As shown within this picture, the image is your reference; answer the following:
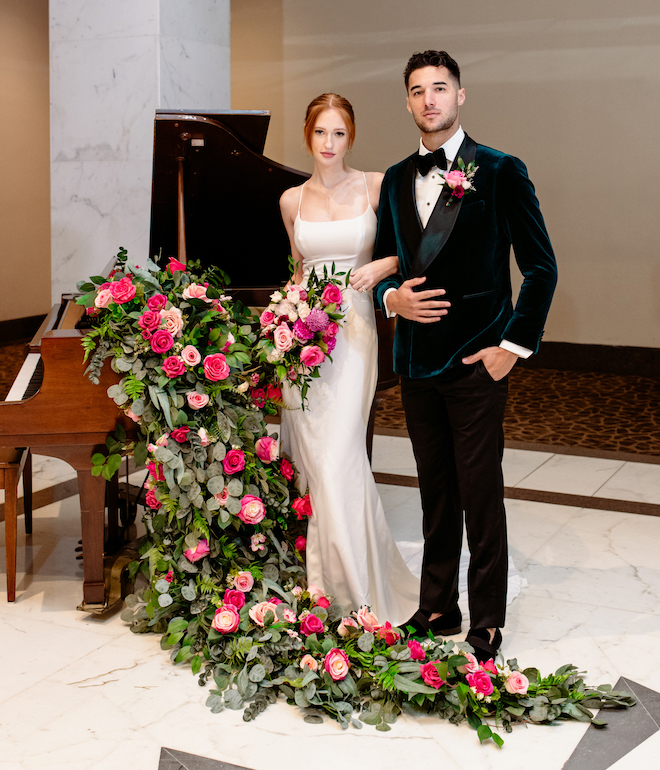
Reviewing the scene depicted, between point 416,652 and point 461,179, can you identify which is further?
point 416,652

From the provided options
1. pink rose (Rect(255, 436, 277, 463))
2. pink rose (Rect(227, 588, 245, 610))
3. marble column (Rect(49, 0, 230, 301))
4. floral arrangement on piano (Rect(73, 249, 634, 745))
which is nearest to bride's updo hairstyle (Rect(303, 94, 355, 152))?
floral arrangement on piano (Rect(73, 249, 634, 745))

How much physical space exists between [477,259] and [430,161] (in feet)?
1.09

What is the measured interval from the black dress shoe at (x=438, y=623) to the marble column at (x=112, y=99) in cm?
308

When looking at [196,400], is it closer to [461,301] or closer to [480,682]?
[461,301]

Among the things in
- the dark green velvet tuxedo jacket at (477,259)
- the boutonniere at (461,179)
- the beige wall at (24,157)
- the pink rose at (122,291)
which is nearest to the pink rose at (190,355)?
the pink rose at (122,291)

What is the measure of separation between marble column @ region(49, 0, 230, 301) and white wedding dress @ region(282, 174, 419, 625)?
2.35 meters

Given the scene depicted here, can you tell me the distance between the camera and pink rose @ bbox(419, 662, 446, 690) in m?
2.41

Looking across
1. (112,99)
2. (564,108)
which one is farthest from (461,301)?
(564,108)

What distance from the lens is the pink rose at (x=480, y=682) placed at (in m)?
2.38

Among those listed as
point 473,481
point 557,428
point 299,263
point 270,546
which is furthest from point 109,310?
point 557,428

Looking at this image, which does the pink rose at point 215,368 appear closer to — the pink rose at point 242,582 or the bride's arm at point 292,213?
the bride's arm at point 292,213

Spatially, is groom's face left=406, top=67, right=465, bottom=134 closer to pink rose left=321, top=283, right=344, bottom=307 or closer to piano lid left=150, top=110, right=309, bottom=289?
pink rose left=321, top=283, right=344, bottom=307

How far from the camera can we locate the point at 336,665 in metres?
2.48

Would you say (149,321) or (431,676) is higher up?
(149,321)
